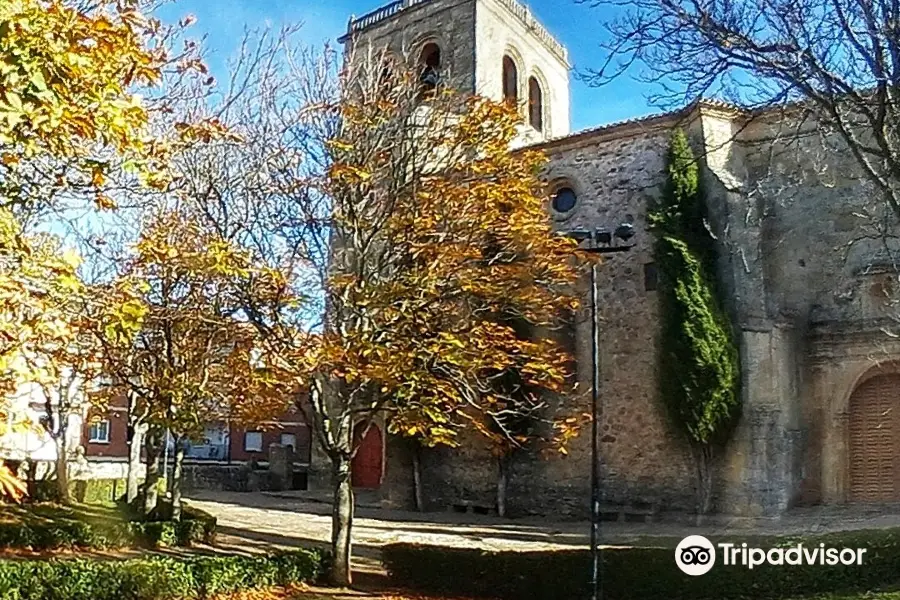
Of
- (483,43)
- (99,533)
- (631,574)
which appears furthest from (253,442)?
(631,574)

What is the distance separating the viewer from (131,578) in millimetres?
9953

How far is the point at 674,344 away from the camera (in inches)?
728

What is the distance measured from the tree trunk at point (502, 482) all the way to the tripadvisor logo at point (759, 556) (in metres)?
9.89

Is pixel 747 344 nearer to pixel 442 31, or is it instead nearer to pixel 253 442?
pixel 442 31

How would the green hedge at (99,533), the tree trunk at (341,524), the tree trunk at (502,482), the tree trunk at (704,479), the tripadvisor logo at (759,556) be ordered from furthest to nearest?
the tree trunk at (502,482)
the tree trunk at (704,479)
the green hedge at (99,533)
the tree trunk at (341,524)
the tripadvisor logo at (759,556)

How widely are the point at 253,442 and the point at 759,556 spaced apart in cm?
3146

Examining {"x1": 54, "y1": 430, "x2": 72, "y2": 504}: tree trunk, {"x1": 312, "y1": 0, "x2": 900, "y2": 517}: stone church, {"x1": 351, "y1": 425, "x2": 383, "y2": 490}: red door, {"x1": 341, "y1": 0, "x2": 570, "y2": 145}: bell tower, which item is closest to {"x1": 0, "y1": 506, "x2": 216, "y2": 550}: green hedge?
{"x1": 54, "y1": 430, "x2": 72, "y2": 504}: tree trunk

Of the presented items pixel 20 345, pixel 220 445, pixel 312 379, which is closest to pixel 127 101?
pixel 20 345

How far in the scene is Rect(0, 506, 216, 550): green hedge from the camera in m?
13.2

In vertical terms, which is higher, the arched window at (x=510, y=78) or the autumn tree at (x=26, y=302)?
the arched window at (x=510, y=78)

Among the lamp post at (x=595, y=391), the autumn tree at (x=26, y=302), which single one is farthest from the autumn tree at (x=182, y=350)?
the autumn tree at (x=26, y=302)

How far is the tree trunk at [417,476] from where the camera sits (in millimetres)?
21766

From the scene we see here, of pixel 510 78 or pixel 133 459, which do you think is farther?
pixel 510 78

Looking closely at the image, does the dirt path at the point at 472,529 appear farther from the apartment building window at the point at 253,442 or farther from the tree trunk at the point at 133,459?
the apartment building window at the point at 253,442
